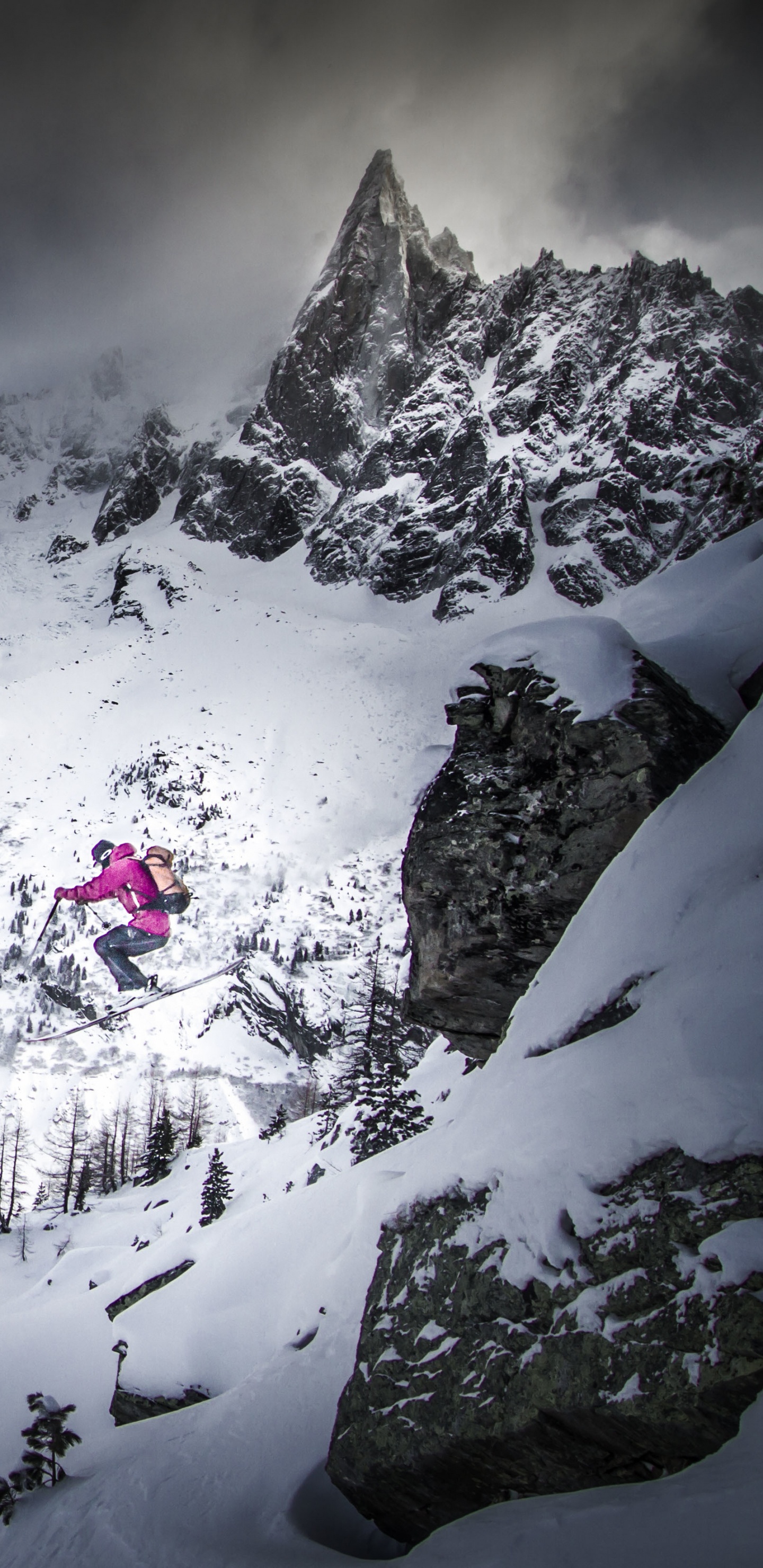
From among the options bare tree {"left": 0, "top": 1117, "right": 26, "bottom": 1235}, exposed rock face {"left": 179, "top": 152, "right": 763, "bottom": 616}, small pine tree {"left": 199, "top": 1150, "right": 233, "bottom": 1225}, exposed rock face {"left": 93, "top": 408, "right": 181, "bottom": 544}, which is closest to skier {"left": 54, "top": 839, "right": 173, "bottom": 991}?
small pine tree {"left": 199, "top": 1150, "right": 233, "bottom": 1225}

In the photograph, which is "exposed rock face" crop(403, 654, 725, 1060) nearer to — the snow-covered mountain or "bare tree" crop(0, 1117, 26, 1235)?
the snow-covered mountain

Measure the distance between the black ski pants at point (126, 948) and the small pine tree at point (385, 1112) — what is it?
8.02 m

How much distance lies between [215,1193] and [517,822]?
2024 cm

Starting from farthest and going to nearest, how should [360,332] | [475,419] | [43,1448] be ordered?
[360,332]
[475,419]
[43,1448]

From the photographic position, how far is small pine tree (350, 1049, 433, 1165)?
64.5ft

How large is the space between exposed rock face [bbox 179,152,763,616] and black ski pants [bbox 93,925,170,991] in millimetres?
89478

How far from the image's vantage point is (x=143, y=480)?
16162cm

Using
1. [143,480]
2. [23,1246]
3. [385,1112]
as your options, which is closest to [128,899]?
[385,1112]

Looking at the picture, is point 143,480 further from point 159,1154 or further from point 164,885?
point 164,885

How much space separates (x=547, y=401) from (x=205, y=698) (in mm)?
90532

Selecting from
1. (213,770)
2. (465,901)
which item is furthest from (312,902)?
(465,901)

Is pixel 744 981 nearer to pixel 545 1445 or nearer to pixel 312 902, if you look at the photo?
pixel 545 1445

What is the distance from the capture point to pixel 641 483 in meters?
117

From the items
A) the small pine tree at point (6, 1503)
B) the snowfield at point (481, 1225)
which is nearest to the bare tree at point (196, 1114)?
the snowfield at point (481, 1225)
